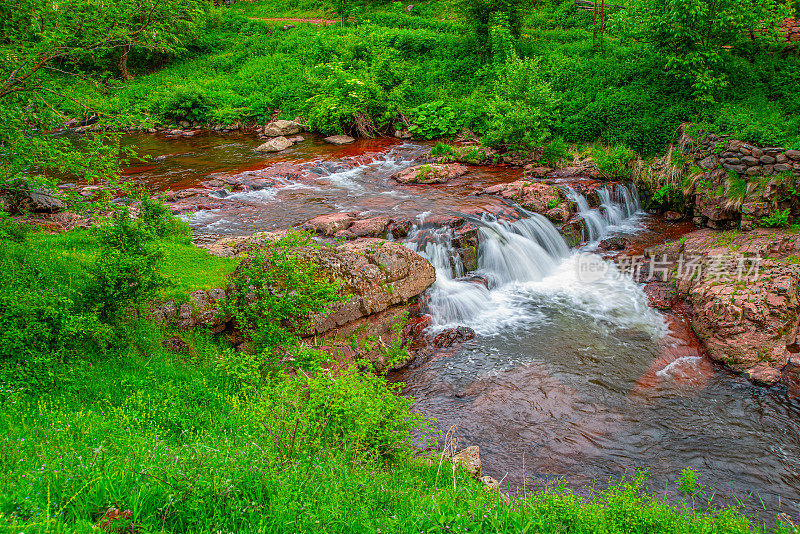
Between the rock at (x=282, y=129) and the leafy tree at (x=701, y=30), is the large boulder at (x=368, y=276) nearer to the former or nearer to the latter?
the leafy tree at (x=701, y=30)

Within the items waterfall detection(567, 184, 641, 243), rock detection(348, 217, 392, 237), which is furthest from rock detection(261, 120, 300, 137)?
waterfall detection(567, 184, 641, 243)

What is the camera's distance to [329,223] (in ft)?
43.7

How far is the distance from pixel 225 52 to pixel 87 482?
3958 cm

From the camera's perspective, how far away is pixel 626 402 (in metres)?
8.83

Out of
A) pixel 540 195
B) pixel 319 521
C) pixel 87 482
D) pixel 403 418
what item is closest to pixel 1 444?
pixel 87 482

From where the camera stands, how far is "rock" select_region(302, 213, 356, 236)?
42.9 ft

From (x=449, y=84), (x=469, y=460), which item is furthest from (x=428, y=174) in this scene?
(x=469, y=460)

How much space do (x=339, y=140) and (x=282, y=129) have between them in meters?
3.72

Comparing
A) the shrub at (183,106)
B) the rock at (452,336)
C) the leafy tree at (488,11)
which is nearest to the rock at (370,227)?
the rock at (452,336)

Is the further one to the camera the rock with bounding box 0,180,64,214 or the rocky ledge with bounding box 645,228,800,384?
the rock with bounding box 0,180,64,214

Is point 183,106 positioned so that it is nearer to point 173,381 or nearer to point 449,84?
point 449,84

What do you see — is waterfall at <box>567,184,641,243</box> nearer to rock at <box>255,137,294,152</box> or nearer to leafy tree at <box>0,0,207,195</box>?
leafy tree at <box>0,0,207,195</box>

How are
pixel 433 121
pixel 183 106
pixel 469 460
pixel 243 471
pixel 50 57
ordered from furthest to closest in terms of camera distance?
pixel 183 106
pixel 433 121
pixel 50 57
pixel 469 460
pixel 243 471

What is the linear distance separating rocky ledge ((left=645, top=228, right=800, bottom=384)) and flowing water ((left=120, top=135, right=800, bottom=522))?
0.48m
